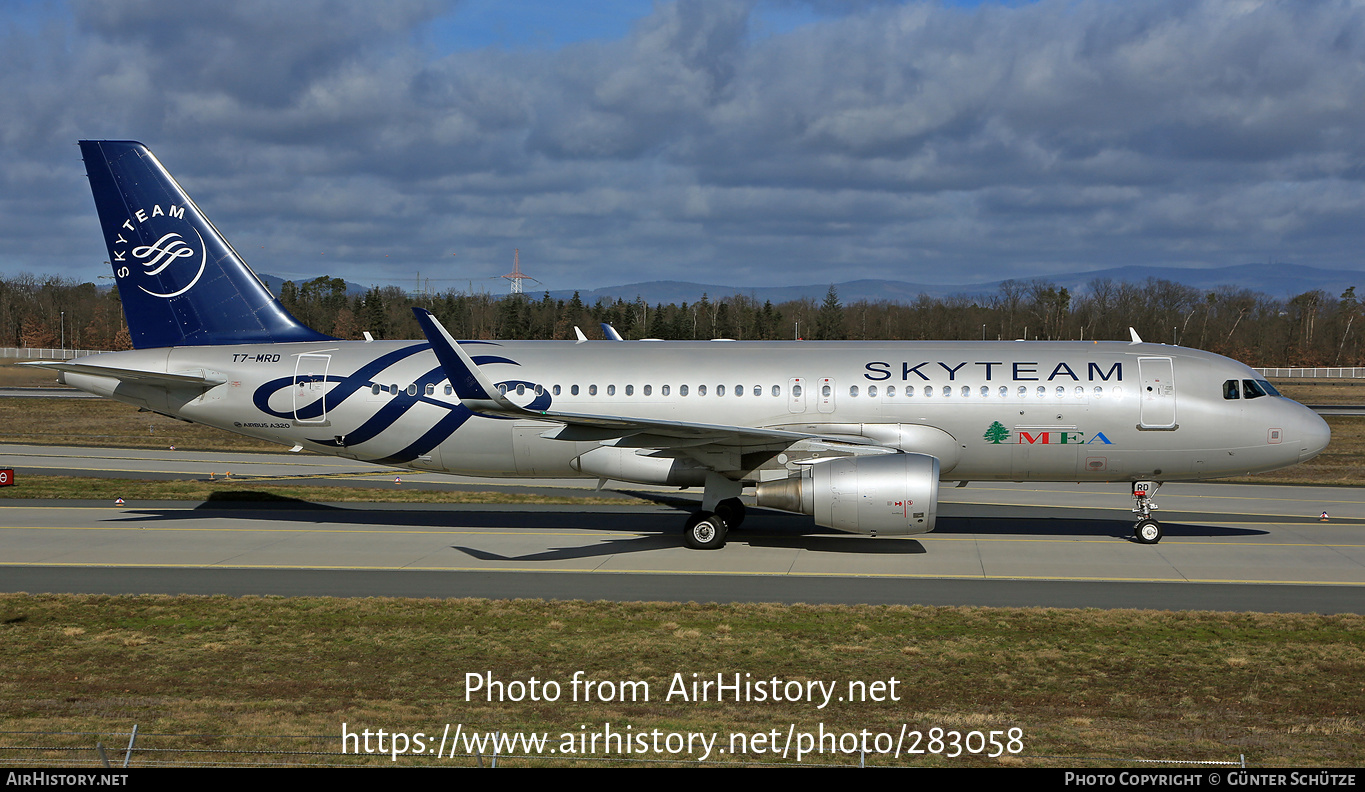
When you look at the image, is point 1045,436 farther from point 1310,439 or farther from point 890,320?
point 890,320

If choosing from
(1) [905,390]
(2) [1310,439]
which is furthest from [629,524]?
(2) [1310,439]

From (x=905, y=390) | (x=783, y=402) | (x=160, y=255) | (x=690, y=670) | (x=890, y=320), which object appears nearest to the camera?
(x=690, y=670)

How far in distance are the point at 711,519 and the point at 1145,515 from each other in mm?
9753

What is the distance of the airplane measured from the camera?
2072 cm

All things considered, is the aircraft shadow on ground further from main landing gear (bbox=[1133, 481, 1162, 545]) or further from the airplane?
the airplane

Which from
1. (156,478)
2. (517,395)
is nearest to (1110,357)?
(517,395)

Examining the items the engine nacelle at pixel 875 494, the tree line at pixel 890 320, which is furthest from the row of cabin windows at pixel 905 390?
the tree line at pixel 890 320

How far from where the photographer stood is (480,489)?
96.3 ft

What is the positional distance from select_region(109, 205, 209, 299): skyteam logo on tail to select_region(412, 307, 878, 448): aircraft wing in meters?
8.50

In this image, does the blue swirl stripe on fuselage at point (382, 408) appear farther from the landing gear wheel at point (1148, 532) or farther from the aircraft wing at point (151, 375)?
the landing gear wheel at point (1148, 532)

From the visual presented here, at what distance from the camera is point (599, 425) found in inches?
763

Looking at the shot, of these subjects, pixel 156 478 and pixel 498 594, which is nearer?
pixel 498 594
